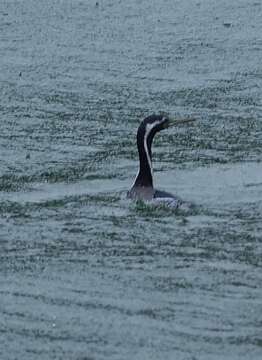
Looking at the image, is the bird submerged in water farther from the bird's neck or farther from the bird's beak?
Result: the bird's beak

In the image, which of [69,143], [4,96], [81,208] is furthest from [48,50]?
[81,208]

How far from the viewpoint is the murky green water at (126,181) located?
8.84 meters

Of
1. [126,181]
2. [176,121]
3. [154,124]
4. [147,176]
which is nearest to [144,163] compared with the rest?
[147,176]

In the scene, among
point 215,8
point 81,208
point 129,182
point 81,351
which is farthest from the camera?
point 215,8

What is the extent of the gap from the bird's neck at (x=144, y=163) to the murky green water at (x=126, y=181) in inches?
7.5

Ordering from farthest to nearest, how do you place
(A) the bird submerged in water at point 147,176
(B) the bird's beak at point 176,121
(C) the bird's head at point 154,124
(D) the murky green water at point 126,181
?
(B) the bird's beak at point 176,121 < (C) the bird's head at point 154,124 < (A) the bird submerged in water at point 147,176 < (D) the murky green water at point 126,181

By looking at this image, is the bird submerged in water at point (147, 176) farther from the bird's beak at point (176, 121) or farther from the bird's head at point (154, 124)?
the bird's beak at point (176, 121)

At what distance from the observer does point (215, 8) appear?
16797 mm

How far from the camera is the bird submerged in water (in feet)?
37.1

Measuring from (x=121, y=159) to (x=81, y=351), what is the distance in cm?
401

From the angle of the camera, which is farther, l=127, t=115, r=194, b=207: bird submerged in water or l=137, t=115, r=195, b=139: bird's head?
l=137, t=115, r=195, b=139: bird's head

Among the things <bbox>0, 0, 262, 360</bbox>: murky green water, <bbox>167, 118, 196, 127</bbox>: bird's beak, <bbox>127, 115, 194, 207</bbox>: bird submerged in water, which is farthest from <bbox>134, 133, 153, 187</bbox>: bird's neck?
<bbox>167, 118, 196, 127</bbox>: bird's beak

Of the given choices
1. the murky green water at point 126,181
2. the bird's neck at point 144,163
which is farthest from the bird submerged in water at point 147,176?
the murky green water at point 126,181

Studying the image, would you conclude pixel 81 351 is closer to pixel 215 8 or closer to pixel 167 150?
pixel 167 150
